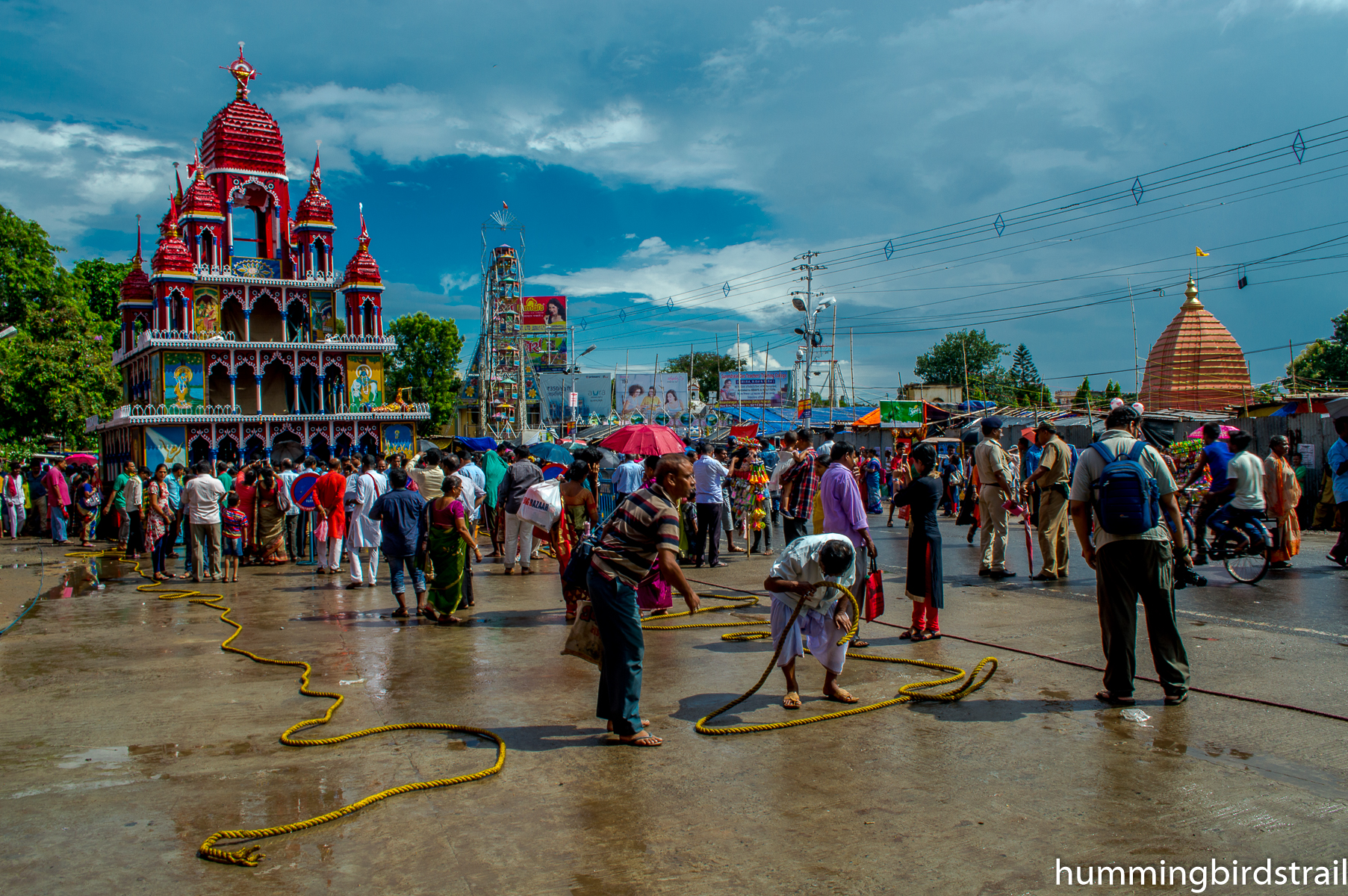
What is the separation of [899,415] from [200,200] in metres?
28.3

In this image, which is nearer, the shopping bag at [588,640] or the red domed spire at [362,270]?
the shopping bag at [588,640]

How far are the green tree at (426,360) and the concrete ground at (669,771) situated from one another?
58998mm

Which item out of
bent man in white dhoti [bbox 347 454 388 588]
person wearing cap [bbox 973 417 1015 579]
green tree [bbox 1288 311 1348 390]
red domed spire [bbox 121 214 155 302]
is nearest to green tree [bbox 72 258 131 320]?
red domed spire [bbox 121 214 155 302]

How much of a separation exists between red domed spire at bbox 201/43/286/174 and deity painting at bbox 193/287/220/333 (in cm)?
543

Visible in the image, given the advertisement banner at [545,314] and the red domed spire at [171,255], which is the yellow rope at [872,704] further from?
the advertisement banner at [545,314]

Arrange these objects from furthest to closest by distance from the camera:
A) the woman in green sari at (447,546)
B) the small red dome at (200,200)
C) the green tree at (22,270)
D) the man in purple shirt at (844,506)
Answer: the small red dome at (200,200) → the green tree at (22,270) → the woman in green sari at (447,546) → the man in purple shirt at (844,506)

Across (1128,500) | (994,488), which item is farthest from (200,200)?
(1128,500)

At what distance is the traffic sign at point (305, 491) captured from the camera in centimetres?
1355

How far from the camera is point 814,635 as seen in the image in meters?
5.75

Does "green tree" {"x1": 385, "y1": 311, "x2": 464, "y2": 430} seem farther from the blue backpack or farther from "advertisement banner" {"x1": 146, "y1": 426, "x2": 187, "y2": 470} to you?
the blue backpack

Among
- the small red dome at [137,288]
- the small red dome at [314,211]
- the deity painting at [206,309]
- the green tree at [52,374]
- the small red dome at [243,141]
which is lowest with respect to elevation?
the green tree at [52,374]

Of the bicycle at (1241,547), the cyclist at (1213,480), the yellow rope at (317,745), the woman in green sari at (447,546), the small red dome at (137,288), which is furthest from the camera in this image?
the small red dome at (137,288)

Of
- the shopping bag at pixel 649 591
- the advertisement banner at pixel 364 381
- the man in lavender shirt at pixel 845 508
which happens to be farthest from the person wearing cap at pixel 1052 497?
the advertisement banner at pixel 364 381

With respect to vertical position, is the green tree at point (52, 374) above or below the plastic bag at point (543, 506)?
above
